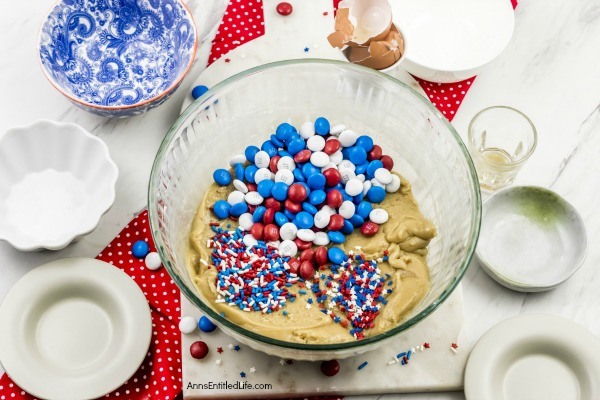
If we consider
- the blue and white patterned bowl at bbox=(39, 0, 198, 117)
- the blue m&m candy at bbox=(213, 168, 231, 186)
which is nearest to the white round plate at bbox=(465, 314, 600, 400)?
Result: the blue m&m candy at bbox=(213, 168, 231, 186)

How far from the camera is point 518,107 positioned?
107 inches

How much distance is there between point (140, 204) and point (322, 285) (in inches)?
26.5

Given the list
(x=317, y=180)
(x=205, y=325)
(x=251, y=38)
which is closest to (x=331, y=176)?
(x=317, y=180)

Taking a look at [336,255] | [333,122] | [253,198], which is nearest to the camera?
[336,255]

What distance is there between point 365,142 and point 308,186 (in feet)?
0.70

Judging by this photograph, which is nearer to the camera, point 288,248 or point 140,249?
point 288,248

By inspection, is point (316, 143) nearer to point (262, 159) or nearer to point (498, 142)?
point (262, 159)

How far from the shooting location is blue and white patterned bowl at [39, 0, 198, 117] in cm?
264

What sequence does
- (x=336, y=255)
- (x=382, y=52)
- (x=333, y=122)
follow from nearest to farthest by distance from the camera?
1. (x=336, y=255)
2. (x=382, y=52)
3. (x=333, y=122)

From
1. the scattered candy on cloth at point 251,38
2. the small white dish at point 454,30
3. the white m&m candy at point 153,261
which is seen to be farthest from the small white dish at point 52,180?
the small white dish at point 454,30

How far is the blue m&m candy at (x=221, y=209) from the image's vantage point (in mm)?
2342

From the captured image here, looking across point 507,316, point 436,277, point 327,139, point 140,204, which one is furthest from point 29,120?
point 507,316

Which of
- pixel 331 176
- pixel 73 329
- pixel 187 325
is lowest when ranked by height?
pixel 73 329

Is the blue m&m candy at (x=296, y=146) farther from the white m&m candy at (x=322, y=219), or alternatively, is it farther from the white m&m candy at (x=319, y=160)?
the white m&m candy at (x=322, y=219)
